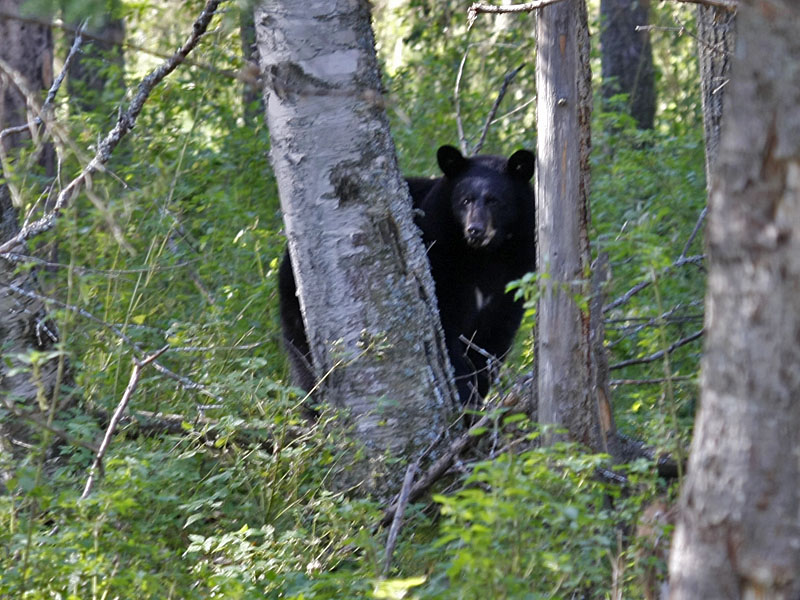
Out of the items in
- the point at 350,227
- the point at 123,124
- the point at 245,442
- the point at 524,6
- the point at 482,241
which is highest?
the point at 524,6

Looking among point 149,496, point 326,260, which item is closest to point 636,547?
point 149,496

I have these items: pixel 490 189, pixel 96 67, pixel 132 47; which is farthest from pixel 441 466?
pixel 96 67

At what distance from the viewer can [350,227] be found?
14.5 ft

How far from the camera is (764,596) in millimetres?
2283

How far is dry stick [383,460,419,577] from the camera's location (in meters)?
3.45

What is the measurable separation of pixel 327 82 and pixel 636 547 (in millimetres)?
2361

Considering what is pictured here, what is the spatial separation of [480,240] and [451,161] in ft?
1.98

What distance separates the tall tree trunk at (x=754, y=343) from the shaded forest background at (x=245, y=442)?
18.9 inches

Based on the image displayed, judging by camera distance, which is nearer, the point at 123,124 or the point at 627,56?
the point at 123,124

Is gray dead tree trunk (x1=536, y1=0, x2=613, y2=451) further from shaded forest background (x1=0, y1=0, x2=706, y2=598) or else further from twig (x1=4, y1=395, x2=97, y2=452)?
twig (x1=4, y1=395, x2=97, y2=452)

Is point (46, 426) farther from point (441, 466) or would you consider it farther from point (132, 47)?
point (441, 466)

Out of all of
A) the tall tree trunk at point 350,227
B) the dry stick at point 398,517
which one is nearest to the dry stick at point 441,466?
the dry stick at point 398,517

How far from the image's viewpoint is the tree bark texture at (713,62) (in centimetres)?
474

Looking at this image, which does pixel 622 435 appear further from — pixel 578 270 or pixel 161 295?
pixel 161 295
